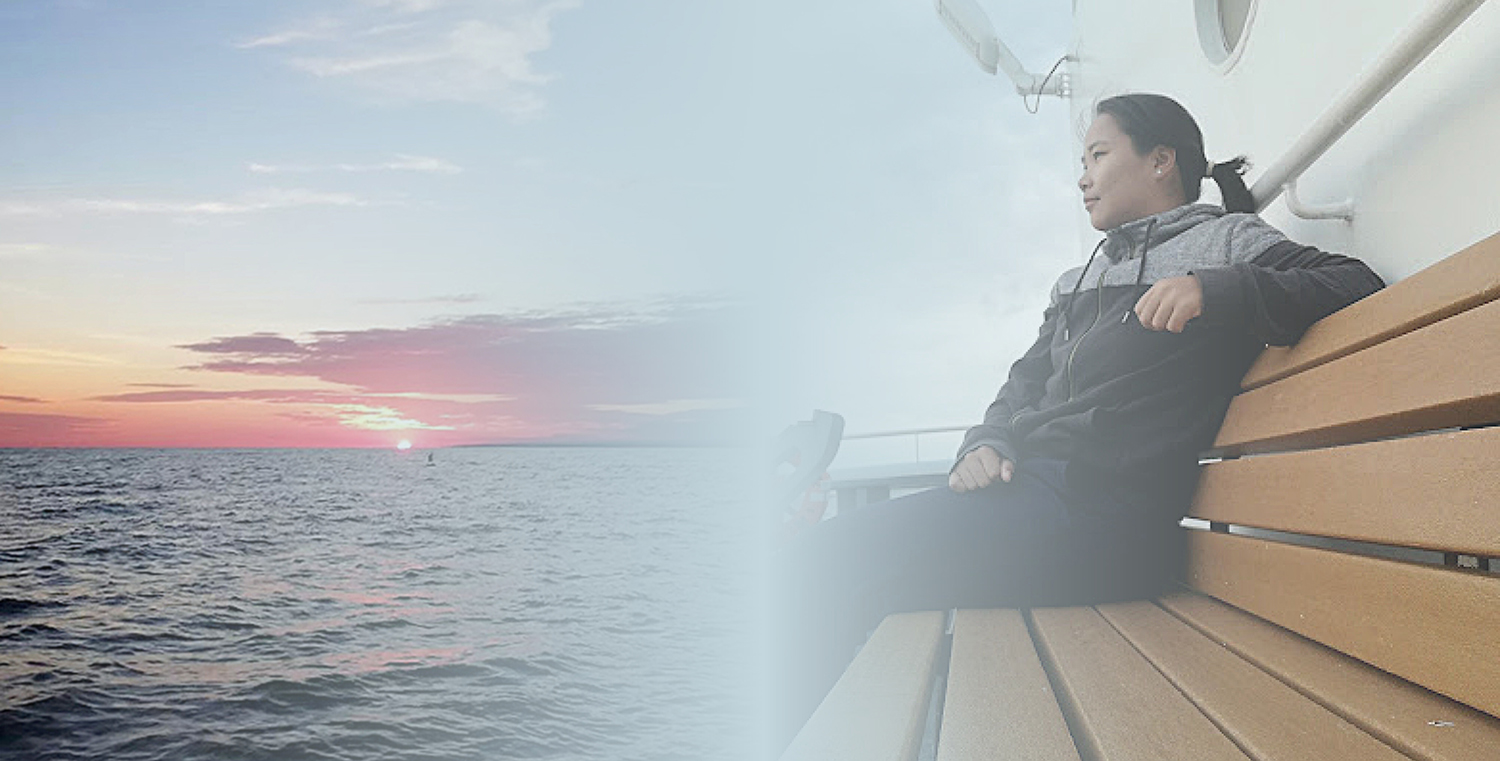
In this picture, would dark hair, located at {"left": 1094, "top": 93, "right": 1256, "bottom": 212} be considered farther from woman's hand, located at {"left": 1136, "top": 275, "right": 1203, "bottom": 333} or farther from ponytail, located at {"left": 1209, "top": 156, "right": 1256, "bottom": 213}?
woman's hand, located at {"left": 1136, "top": 275, "right": 1203, "bottom": 333}

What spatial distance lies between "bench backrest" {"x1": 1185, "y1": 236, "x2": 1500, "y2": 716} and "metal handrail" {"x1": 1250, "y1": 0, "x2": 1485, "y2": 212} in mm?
240

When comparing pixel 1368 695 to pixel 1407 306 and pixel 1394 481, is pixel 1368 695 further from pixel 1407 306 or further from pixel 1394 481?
pixel 1407 306

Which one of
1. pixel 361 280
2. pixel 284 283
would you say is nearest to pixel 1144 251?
pixel 361 280

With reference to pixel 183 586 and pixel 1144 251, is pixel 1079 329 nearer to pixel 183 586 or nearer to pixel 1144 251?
pixel 1144 251

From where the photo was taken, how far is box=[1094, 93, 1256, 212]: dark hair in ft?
5.11

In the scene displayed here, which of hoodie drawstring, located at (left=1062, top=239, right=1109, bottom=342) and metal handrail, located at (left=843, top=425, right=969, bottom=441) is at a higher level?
hoodie drawstring, located at (left=1062, top=239, right=1109, bottom=342)

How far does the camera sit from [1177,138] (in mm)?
1567

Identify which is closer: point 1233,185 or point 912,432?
point 1233,185

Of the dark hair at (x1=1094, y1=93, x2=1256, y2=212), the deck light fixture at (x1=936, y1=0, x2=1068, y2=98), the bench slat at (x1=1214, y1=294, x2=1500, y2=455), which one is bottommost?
the bench slat at (x1=1214, y1=294, x2=1500, y2=455)

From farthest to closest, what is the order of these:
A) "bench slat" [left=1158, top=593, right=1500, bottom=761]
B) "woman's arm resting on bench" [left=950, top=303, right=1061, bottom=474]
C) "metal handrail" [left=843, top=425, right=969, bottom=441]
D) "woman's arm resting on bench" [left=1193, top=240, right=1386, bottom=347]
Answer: "metal handrail" [left=843, top=425, right=969, bottom=441]
"woman's arm resting on bench" [left=950, top=303, right=1061, bottom=474]
"woman's arm resting on bench" [left=1193, top=240, right=1386, bottom=347]
"bench slat" [left=1158, top=593, right=1500, bottom=761]

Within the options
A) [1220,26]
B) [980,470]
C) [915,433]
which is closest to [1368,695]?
[980,470]

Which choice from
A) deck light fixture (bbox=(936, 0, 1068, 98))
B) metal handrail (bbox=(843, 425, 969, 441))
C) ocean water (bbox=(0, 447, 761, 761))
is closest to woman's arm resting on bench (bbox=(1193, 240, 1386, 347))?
ocean water (bbox=(0, 447, 761, 761))

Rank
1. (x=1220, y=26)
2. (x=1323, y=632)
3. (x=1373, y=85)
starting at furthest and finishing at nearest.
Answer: (x=1220, y=26)
(x=1373, y=85)
(x=1323, y=632)

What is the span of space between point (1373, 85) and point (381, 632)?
43.2 feet
